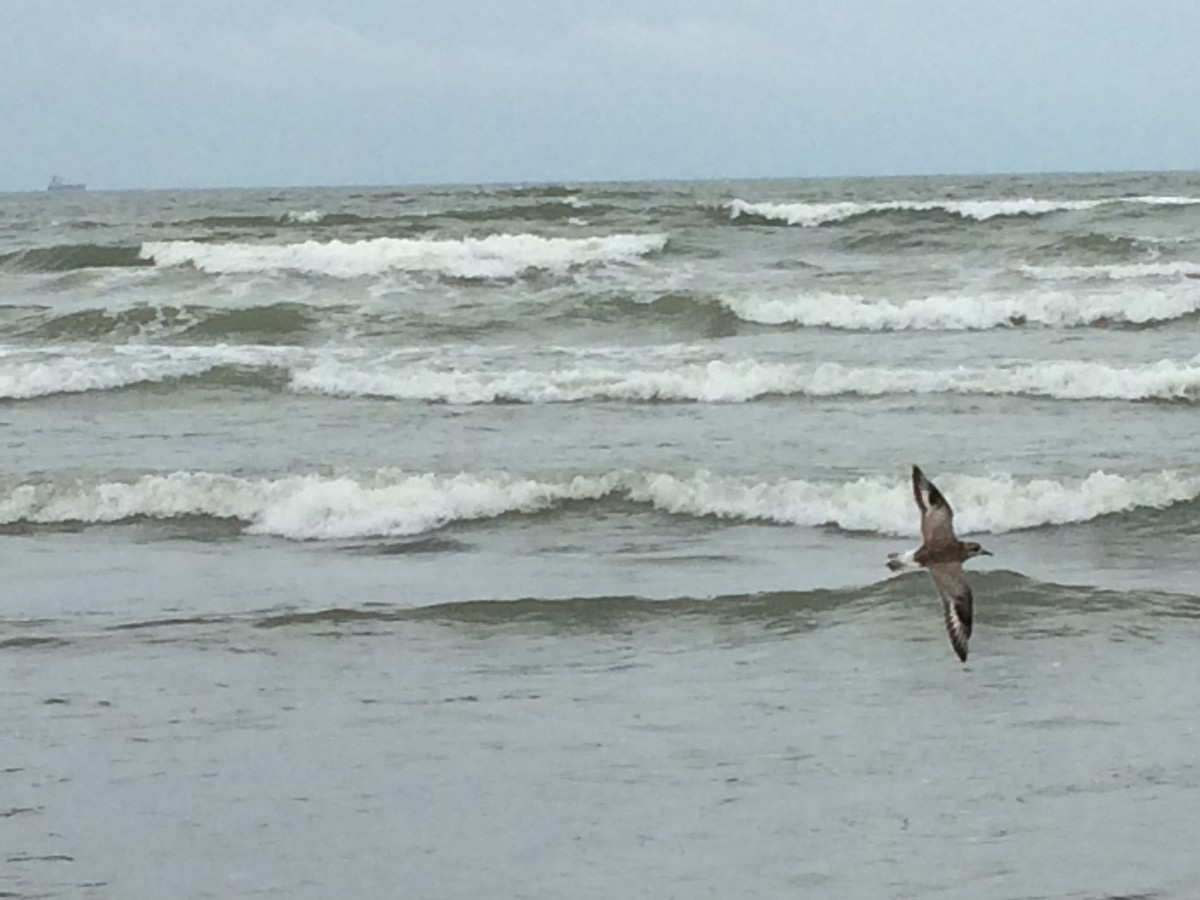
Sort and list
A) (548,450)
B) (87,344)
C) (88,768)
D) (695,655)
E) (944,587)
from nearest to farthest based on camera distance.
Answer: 1. (88,768)
2. (944,587)
3. (695,655)
4. (548,450)
5. (87,344)

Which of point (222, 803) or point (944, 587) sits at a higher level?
point (944, 587)

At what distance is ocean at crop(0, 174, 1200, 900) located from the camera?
17.5 feet

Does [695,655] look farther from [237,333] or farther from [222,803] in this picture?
[237,333]

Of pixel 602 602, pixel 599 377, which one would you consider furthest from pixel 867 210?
pixel 602 602

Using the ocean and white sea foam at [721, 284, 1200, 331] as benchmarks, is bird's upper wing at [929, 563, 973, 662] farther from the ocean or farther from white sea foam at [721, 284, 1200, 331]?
white sea foam at [721, 284, 1200, 331]

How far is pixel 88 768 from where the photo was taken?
238 inches

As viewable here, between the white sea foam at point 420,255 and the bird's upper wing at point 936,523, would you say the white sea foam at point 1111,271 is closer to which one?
the white sea foam at point 420,255

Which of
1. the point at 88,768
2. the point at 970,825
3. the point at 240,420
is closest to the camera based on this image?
the point at 970,825

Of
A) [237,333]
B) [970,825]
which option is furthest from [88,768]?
[237,333]

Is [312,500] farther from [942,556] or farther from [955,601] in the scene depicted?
[955,601]

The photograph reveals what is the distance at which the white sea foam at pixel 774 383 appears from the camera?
13.3 metres

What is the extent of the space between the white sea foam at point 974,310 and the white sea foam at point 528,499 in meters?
7.89

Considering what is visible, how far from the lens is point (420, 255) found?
24.8 metres

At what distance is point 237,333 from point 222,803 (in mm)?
13163
